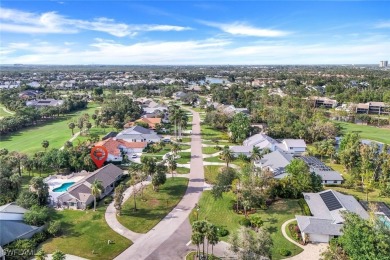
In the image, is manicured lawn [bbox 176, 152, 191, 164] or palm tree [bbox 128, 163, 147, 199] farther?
manicured lawn [bbox 176, 152, 191, 164]

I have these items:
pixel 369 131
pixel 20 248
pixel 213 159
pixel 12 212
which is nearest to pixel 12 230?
pixel 20 248

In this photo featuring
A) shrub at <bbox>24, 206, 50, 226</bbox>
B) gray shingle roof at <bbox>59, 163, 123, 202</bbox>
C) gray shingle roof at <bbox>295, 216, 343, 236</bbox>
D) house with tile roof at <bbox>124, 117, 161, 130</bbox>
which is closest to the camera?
gray shingle roof at <bbox>295, 216, 343, 236</bbox>

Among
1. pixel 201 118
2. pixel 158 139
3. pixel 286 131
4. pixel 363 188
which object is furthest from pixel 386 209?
pixel 201 118

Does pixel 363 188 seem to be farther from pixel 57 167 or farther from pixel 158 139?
pixel 57 167

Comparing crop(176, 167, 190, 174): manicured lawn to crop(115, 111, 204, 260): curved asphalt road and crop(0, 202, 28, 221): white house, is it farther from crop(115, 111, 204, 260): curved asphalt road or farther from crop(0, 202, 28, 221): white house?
crop(0, 202, 28, 221): white house

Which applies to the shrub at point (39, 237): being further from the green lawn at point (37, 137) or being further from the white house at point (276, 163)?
the green lawn at point (37, 137)

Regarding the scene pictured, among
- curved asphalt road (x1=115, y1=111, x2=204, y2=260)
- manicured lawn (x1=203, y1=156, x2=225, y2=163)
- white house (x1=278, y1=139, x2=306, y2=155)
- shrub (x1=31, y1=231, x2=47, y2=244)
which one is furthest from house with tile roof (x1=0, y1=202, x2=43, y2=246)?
white house (x1=278, y1=139, x2=306, y2=155)

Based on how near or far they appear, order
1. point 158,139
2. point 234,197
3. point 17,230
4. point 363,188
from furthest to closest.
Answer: point 158,139 → point 363,188 → point 234,197 → point 17,230
